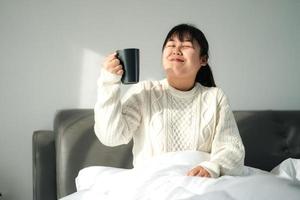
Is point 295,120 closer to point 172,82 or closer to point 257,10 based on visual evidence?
point 257,10

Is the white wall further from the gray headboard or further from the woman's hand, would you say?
the woman's hand

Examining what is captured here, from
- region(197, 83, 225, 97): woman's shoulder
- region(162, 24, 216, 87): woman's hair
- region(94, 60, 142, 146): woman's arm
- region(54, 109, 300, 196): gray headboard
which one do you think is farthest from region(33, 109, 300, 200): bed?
region(162, 24, 216, 87): woman's hair

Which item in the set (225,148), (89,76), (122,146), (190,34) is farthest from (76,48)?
(225,148)

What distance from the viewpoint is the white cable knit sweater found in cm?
110

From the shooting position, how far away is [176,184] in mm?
868

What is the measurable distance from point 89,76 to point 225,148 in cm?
74

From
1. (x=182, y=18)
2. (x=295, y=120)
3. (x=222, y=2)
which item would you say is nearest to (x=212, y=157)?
(x=295, y=120)

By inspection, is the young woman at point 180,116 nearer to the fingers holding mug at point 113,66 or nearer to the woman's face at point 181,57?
the woman's face at point 181,57

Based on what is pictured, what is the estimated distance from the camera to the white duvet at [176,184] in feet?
2.49

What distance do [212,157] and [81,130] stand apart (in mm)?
576

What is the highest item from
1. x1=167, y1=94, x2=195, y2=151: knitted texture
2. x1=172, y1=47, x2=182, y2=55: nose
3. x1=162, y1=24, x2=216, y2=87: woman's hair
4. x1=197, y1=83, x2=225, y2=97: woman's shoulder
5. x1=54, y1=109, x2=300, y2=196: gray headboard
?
x1=162, y1=24, x2=216, y2=87: woman's hair

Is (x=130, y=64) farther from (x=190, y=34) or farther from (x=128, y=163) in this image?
(x=128, y=163)

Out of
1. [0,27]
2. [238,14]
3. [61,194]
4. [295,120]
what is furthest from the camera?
[238,14]

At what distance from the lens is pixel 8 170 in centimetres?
155
